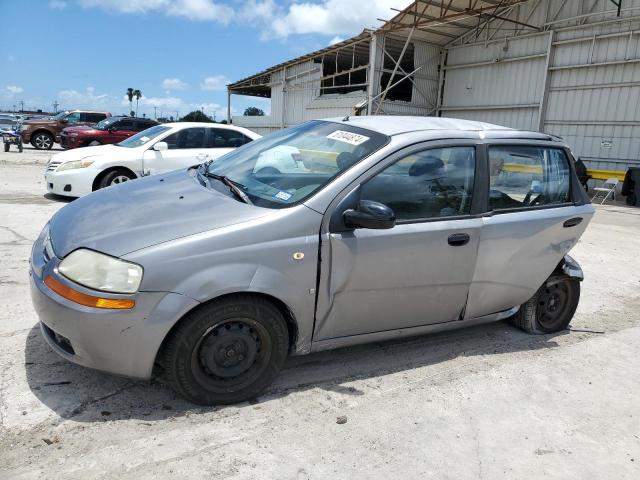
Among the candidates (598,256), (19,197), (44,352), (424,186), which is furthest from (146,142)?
(598,256)

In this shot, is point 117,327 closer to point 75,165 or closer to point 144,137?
point 75,165

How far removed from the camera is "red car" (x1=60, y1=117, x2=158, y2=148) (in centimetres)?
1793

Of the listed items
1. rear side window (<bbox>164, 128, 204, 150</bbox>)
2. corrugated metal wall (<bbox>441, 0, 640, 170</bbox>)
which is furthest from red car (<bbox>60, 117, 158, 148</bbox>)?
corrugated metal wall (<bbox>441, 0, 640, 170</bbox>)

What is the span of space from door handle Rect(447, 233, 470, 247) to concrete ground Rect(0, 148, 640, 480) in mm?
896

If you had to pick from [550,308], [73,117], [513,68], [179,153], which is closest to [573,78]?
[513,68]

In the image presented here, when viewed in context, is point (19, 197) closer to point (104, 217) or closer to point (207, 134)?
point (207, 134)

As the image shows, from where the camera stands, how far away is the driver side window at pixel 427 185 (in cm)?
316

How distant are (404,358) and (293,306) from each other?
1202mm

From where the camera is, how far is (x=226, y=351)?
2770 millimetres

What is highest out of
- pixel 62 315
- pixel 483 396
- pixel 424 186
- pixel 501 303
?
pixel 424 186

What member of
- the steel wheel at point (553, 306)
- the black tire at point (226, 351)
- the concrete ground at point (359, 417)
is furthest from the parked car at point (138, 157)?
the black tire at point (226, 351)

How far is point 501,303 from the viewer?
12.6 ft

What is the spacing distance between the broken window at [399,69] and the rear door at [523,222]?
1949cm

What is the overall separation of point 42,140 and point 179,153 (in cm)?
1670
